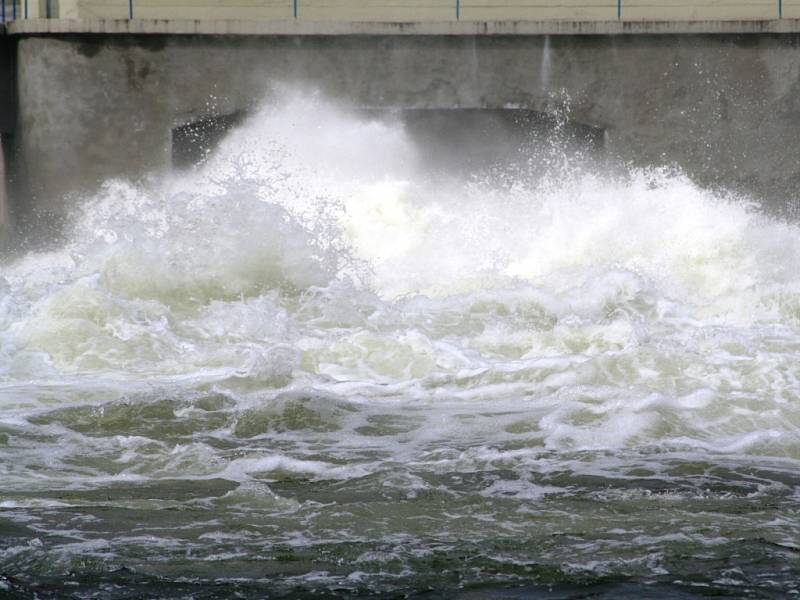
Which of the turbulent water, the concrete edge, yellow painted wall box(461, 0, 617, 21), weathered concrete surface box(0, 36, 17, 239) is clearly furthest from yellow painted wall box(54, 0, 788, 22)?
the turbulent water

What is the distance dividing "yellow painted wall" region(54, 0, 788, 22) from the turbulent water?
6.84 ft

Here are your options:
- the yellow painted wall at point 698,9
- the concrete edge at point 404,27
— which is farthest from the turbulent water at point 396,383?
the yellow painted wall at point 698,9

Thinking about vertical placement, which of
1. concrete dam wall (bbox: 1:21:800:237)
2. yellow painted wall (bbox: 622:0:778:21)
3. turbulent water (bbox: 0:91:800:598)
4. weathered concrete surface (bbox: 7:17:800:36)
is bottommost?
turbulent water (bbox: 0:91:800:598)

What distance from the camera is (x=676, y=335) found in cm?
1005

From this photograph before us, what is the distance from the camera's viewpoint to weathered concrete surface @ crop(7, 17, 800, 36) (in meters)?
14.4

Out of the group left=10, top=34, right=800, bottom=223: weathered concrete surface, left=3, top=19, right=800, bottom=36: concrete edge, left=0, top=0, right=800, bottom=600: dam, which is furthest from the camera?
left=10, top=34, right=800, bottom=223: weathered concrete surface

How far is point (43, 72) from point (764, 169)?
8245 millimetres

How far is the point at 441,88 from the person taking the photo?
14.6 metres

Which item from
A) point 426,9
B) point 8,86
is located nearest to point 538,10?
point 426,9

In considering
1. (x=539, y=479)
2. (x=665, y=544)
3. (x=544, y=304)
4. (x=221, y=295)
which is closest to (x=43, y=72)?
(x=221, y=295)

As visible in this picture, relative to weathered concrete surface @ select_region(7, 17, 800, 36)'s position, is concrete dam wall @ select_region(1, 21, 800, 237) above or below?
below

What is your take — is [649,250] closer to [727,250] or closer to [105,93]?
[727,250]

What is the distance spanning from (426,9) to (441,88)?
2.12 metres

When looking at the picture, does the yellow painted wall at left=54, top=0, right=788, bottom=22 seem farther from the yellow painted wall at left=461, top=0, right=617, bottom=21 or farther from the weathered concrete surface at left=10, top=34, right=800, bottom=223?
the weathered concrete surface at left=10, top=34, right=800, bottom=223
